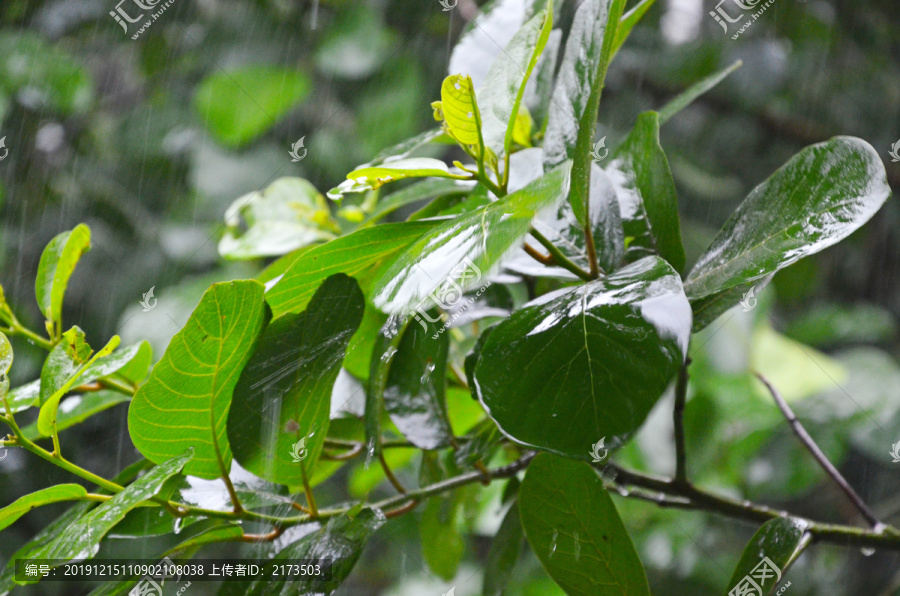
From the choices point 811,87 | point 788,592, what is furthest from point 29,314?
point 811,87

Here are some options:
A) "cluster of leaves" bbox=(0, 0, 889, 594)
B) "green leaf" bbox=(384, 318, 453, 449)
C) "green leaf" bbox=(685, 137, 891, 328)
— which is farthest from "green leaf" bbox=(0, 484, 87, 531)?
"green leaf" bbox=(685, 137, 891, 328)

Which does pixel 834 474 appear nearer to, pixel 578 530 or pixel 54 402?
pixel 578 530

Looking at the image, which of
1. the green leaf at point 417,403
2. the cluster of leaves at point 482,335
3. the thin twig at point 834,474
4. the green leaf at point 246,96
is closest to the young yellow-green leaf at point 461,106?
the cluster of leaves at point 482,335

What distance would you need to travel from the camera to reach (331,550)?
0.25m

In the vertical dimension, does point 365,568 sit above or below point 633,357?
below

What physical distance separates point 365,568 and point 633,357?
1355 mm

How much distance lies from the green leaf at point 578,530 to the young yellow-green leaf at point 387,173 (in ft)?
0.38

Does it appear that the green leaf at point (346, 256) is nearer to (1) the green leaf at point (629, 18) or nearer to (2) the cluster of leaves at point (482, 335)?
(2) the cluster of leaves at point (482, 335)

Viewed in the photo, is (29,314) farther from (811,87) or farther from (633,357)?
(811,87)

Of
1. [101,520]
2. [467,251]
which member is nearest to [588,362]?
[467,251]

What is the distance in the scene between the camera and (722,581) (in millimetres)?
883

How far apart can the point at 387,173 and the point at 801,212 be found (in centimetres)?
14

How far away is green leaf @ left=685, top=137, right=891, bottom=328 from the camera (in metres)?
0.21

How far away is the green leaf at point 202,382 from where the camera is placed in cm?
23
